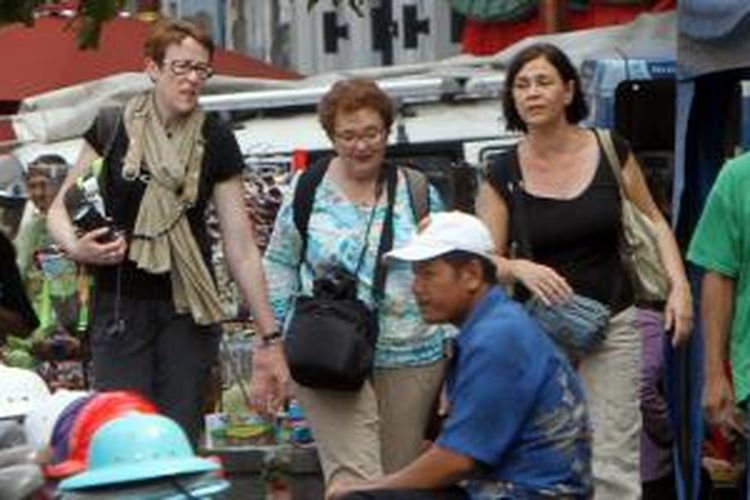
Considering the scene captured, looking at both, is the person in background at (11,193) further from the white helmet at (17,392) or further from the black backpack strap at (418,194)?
the white helmet at (17,392)

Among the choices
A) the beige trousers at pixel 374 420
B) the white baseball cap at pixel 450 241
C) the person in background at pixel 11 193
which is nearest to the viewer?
the white baseball cap at pixel 450 241

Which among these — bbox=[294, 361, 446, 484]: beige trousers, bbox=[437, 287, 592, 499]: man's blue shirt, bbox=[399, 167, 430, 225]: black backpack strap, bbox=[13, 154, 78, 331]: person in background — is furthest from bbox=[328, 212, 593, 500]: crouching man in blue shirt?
bbox=[13, 154, 78, 331]: person in background

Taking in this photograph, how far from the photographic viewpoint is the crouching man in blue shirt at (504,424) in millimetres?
6375

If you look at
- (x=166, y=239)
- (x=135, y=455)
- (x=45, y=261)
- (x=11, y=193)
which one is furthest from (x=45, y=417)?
(x=11, y=193)

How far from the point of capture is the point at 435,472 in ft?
21.2

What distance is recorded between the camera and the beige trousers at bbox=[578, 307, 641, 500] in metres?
8.02

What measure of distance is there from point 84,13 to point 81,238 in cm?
120

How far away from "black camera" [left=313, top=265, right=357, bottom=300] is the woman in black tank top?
54 centimetres

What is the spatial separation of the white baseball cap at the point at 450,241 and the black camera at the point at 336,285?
1.05m

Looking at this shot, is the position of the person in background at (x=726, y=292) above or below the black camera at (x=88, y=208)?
below

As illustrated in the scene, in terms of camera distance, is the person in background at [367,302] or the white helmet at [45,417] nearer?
the white helmet at [45,417]

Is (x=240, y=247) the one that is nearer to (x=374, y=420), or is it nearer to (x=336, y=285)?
(x=336, y=285)

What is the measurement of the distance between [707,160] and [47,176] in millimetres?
5644

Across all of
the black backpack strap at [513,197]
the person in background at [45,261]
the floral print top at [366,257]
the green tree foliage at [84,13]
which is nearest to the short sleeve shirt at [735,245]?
the black backpack strap at [513,197]
